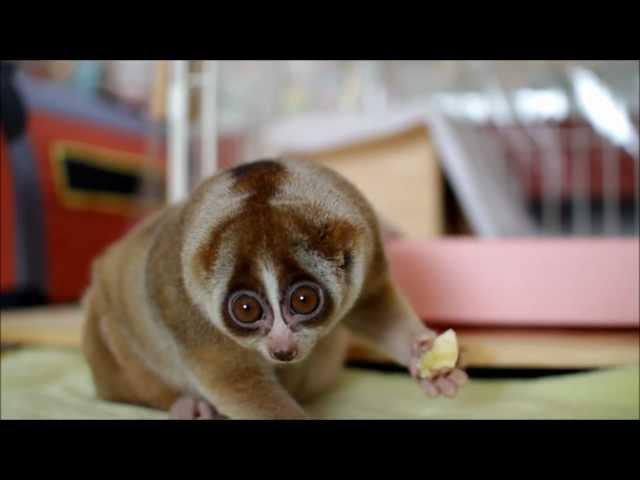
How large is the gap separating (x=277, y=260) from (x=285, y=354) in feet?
0.53

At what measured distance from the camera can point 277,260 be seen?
1.10 m

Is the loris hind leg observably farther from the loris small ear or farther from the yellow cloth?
the loris small ear

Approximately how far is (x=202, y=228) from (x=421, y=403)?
73 cm

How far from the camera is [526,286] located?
176 cm

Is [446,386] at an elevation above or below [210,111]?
below

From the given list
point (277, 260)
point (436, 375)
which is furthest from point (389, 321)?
point (277, 260)

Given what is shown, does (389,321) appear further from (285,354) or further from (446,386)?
(285,354)

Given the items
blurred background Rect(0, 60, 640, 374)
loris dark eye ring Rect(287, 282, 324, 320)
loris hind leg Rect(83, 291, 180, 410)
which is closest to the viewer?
loris dark eye ring Rect(287, 282, 324, 320)

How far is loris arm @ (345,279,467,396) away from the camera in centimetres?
142

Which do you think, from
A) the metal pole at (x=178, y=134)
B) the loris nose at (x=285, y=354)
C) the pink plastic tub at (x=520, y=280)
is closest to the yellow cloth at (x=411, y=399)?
the pink plastic tub at (x=520, y=280)

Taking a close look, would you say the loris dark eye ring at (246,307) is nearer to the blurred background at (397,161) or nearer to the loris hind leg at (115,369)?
the loris hind leg at (115,369)

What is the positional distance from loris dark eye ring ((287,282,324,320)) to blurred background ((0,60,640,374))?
708 mm

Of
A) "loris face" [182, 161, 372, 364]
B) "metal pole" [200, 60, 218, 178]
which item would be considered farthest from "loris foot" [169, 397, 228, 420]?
"metal pole" [200, 60, 218, 178]
